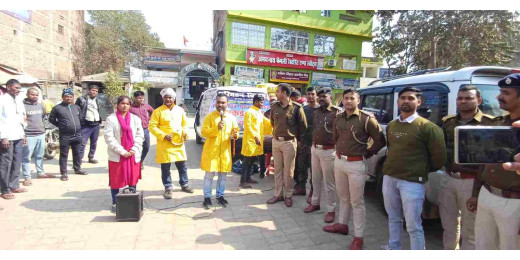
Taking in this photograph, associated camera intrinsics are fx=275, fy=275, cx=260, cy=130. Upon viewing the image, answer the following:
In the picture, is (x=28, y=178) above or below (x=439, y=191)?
below

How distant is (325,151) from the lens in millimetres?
3719

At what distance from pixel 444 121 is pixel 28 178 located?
20.8 feet

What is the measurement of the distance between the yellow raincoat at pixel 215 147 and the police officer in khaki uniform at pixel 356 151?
5.52 ft

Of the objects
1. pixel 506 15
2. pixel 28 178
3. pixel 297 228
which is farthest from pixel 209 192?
pixel 506 15

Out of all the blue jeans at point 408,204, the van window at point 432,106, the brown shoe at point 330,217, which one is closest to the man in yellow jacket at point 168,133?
the brown shoe at point 330,217

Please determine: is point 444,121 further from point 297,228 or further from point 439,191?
point 297,228

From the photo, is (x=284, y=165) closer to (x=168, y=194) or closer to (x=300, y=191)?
(x=300, y=191)

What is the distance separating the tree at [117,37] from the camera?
937 inches

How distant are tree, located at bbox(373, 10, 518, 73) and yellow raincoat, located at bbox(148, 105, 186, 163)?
1505 centimetres

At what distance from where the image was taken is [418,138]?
2.44m

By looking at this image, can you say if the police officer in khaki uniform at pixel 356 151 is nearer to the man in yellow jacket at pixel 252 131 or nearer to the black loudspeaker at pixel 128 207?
the man in yellow jacket at pixel 252 131

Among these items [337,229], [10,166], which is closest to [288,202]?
[337,229]

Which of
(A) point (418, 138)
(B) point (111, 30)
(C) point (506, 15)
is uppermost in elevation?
(B) point (111, 30)

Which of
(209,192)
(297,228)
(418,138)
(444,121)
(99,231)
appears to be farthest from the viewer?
(209,192)
